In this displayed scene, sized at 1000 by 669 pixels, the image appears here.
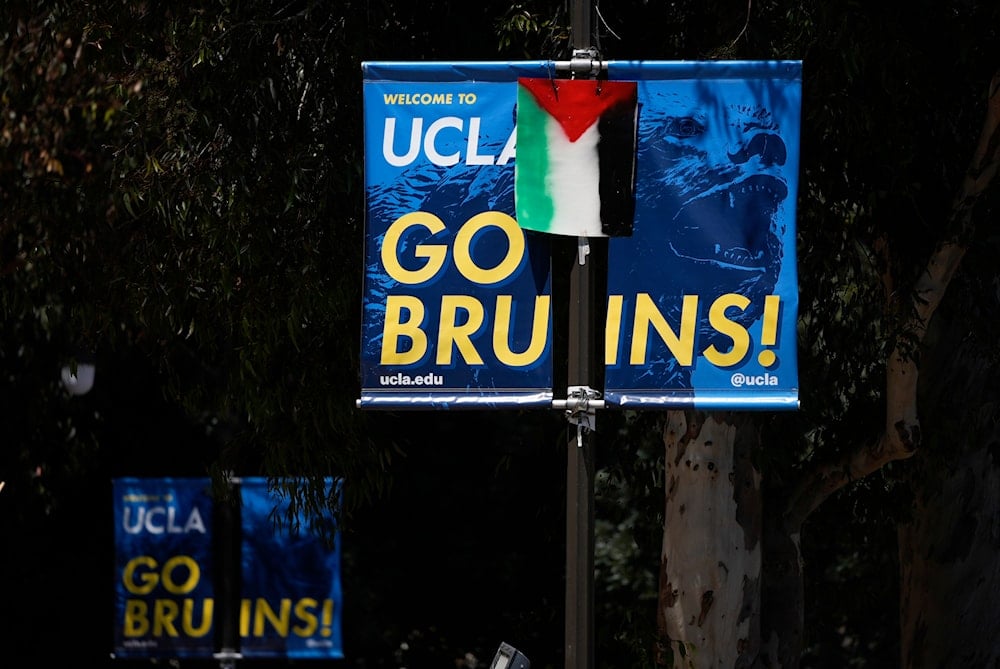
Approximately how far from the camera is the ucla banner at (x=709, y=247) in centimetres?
692

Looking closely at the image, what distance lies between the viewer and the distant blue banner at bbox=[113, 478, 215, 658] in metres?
14.9

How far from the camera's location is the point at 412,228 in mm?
7125

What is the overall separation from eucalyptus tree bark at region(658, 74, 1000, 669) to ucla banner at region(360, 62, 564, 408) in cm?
396

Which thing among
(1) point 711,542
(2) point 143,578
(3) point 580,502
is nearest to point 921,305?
(1) point 711,542

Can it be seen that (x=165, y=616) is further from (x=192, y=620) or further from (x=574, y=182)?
(x=574, y=182)

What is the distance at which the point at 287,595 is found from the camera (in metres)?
14.6

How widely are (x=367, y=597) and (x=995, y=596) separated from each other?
30.9 feet

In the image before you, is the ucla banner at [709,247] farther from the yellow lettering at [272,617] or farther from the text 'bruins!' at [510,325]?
the yellow lettering at [272,617]


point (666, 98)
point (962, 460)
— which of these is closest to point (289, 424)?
point (666, 98)

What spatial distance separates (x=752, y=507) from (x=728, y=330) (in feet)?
14.5

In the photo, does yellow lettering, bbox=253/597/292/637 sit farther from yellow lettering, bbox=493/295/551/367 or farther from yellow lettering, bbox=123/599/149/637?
yellow lettering, bbox=493/295/551/367

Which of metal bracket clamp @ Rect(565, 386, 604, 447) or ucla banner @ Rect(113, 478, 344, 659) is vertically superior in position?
metal bracket clamp @ Rect(565, 386, 604, 447)

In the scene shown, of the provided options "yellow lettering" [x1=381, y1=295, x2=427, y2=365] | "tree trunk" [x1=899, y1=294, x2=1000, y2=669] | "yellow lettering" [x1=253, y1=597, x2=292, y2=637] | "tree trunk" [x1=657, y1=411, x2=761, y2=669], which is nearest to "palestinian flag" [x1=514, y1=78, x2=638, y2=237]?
"yellow lettering" [x1=381, y1=295, x2=427, y2=365]

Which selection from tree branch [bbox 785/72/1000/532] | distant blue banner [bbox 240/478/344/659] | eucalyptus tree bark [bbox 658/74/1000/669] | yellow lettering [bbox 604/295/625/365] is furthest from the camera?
distant blue banner [bbox 240/478/344/659]
